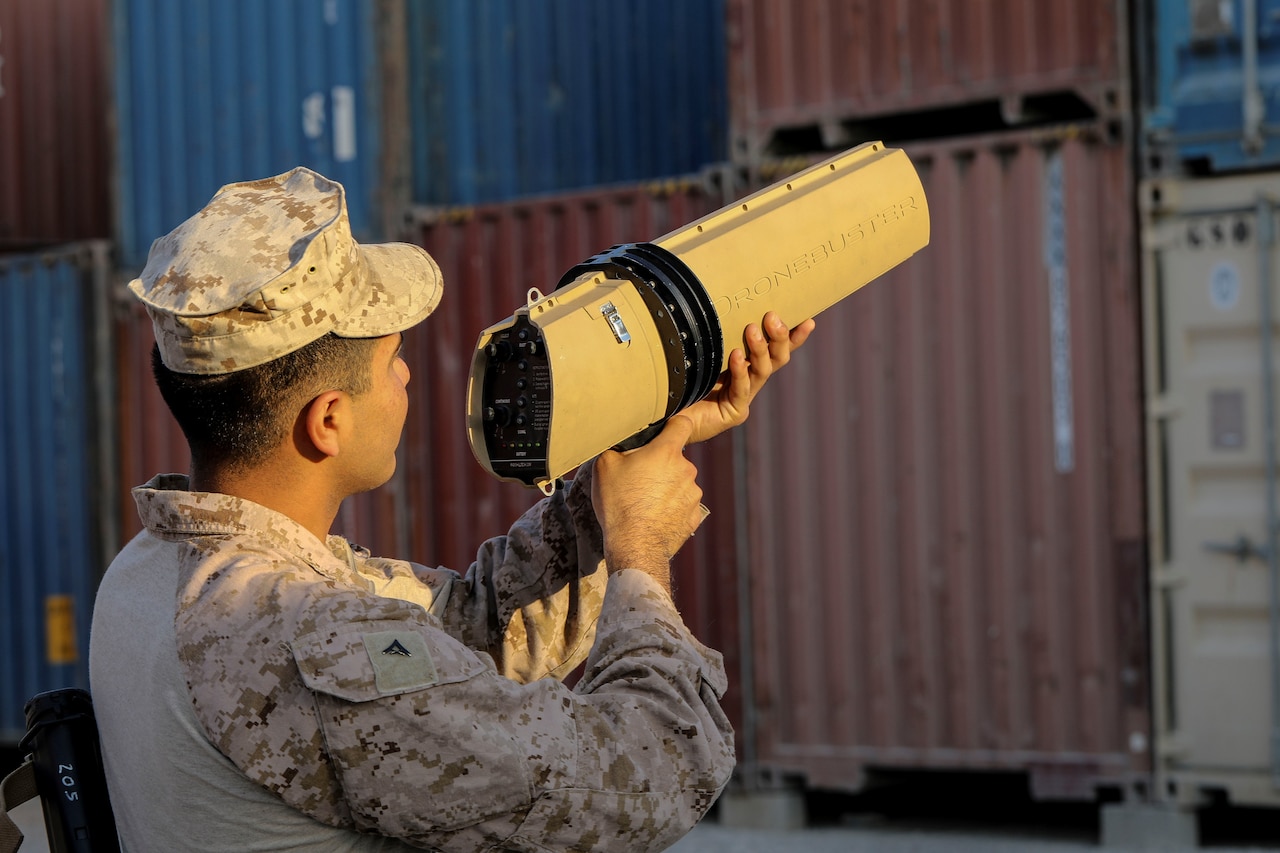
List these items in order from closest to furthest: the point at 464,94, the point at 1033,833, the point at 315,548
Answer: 1. the point at 315,548
2. the point at 1033,833
3. the point at 464,94

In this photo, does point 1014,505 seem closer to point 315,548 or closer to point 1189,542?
point 1189,542

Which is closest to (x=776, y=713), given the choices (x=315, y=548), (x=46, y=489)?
(x=46, y=489)

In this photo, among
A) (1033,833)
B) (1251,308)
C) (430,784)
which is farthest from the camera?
(1033,833)

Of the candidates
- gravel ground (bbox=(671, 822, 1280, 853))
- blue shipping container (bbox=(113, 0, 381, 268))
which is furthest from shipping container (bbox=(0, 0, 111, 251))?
gravel ground (bbox=(671, 822, 1280, 853))

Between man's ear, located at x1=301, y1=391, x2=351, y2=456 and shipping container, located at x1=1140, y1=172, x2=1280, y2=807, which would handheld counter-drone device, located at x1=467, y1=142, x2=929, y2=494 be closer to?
man's ear, located at x1=301, y1=391, x2=351, y2=456

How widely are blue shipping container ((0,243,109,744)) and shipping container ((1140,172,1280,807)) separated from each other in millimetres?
6272

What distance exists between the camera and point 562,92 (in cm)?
984

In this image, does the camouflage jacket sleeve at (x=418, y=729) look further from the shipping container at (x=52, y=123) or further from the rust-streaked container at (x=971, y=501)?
the shipping container at (x=52, y=123)

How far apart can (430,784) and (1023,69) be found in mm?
6198

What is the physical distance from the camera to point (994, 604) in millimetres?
7516

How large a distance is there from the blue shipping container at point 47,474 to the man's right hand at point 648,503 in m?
8.09

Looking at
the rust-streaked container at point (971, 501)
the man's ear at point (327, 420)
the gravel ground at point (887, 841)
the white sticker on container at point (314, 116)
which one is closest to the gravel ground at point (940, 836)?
the gravel ground at point (887, 841)

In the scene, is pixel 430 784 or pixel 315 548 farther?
pixel 315 548

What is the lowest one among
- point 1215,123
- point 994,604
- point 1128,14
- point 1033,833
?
point 1033,833
